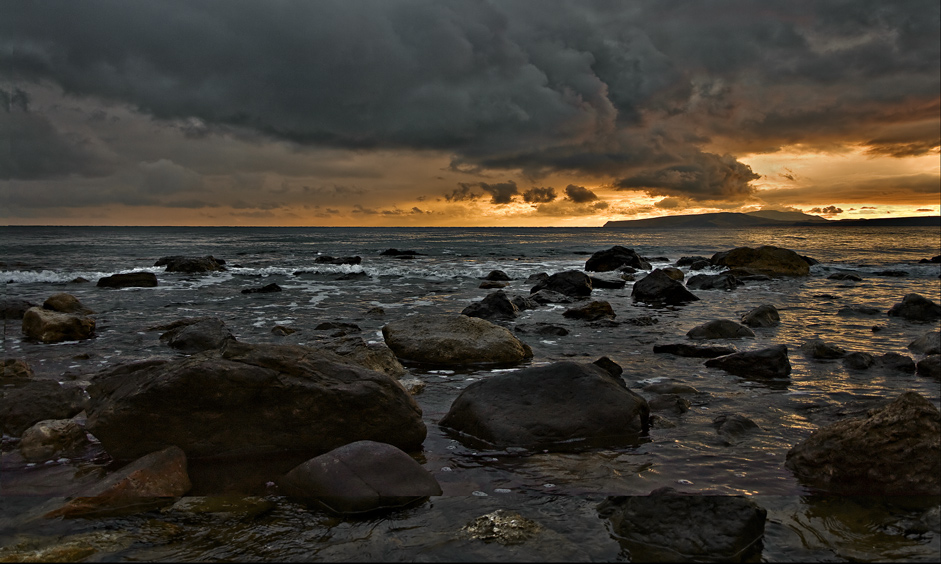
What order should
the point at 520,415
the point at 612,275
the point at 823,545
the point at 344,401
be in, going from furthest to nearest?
1. the point at 612,275
2. the point at 520,415
3. the point at 344,401
4. the point at 823,545

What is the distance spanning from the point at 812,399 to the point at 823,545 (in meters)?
3.71

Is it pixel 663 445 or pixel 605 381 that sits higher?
pixel 605 381

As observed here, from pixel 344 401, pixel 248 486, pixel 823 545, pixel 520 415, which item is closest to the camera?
pixel 823 545

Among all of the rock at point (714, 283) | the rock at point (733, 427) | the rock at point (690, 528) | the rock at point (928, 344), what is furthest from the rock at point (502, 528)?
the rock at point (714, 283)

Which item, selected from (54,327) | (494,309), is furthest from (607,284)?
(54,327)

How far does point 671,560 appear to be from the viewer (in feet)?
9.92

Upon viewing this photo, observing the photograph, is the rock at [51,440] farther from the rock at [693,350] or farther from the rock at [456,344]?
the rock at [693,350]

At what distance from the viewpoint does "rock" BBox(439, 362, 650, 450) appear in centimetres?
509

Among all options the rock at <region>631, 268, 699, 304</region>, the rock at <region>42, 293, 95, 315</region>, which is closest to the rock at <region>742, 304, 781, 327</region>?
the rock at <region>631, 268, 699, 304</region>

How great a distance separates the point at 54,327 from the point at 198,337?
292 centimetres

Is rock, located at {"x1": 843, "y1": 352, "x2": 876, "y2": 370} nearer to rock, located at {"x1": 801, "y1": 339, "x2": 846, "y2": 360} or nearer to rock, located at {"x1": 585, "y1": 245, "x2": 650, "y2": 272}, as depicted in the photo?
rock, located at {"x1": 801, "y1": 339, "x2": 846, "y2": 360}

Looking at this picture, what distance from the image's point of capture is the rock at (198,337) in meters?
9.57

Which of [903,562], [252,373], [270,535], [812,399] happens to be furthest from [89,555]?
[812,399]

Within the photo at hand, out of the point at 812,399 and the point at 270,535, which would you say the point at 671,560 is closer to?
the point at 270,535
